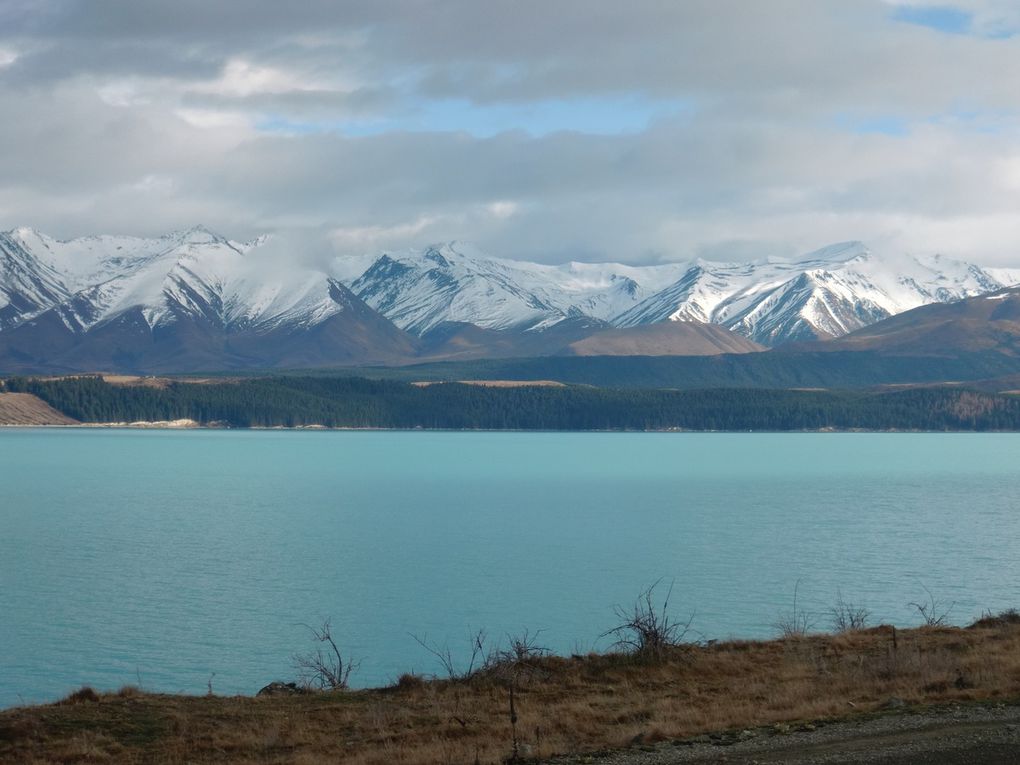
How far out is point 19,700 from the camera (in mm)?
35875

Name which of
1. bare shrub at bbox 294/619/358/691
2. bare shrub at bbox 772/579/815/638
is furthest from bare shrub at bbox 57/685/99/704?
bare shrub at bbox 772/579/815/638

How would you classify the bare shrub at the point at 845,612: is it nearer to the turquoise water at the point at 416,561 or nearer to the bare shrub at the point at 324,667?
the turquoise water at the point at 416,561

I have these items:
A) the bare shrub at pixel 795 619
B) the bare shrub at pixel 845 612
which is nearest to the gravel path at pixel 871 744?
the bare shrub at pixel 795 619

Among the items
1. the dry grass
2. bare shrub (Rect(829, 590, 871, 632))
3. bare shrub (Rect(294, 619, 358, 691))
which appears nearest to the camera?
the dry grass

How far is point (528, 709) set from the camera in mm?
26094

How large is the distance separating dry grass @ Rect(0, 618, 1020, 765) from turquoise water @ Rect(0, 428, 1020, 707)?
11.0 m

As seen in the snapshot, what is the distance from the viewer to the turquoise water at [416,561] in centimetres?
4478

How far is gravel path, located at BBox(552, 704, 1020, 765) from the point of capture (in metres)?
20.5

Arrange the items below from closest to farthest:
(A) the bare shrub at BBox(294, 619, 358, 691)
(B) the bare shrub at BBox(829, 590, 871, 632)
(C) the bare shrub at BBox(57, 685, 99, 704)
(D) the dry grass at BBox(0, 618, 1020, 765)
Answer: (D) the dry grass at BBox(0, 618, 1020, 765) → (C) the bare shrub at BBox(57, 685, 99, 704) → (A) the bare shrub at BBox(294, 619, 358, 691) → (B) the bare shrub at BBox(829, 590, 871, 632)

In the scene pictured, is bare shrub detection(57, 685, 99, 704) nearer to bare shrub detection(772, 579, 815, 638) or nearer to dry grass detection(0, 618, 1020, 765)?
dry grass detection(0, 618, 1020, 765)

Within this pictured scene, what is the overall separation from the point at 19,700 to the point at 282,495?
77709mm

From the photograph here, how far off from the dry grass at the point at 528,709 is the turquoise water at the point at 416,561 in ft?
36.2

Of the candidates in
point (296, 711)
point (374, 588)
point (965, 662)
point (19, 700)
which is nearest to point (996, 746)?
point (965, 662)

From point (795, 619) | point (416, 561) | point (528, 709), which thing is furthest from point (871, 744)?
point (416, 561)
